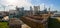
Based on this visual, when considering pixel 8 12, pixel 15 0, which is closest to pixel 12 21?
pixel 8 12

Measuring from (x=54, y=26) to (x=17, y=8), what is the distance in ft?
4.00

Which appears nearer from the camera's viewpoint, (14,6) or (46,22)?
(46,22)

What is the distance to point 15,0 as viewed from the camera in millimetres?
4039

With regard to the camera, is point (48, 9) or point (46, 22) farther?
point (48, 9)

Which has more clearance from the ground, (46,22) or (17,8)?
(17,8)

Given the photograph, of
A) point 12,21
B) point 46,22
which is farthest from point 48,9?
point 12,21

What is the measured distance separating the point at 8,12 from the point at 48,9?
4.02ft

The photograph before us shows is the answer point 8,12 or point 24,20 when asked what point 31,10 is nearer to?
point 24,20

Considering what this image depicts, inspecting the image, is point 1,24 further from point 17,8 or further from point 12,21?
point 17,8

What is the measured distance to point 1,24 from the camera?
4145mm

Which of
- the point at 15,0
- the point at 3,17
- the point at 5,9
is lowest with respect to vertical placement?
the point at 3,17

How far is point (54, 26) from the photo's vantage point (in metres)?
3.82

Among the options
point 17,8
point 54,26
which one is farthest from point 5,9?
point 54,26

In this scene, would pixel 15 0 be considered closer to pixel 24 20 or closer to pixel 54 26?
pixel 24 20
